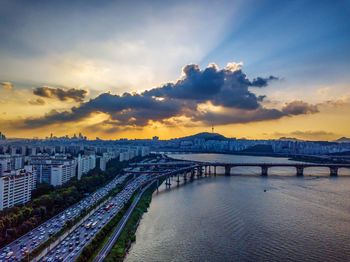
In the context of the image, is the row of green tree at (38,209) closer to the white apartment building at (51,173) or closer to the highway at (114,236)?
the white apartment building at (51,173)

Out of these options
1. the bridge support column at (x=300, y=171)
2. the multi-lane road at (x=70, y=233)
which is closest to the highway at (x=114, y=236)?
the multi-lane road at (x=70, y=233)

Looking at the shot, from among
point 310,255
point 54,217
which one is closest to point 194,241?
point 310,255

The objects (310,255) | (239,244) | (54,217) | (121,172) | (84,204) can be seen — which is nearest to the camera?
(310,255)

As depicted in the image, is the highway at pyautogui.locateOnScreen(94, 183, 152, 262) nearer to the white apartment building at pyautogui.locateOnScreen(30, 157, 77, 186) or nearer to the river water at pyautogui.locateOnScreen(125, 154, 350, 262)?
the river water at pyautogui.locateOnScreen(125, 154, 350, 262)

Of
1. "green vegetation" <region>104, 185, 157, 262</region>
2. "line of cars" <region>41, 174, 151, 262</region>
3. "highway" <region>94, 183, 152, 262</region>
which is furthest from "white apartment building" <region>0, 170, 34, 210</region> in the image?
"green vegetation" <region>104, 185, 157, 262</region>

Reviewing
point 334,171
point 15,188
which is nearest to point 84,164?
point 15,188

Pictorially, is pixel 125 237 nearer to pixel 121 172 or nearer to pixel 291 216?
pixel 291 216

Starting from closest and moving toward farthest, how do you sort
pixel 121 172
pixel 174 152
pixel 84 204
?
pixel 84 204, pixel 121 172, pixel 174 152
